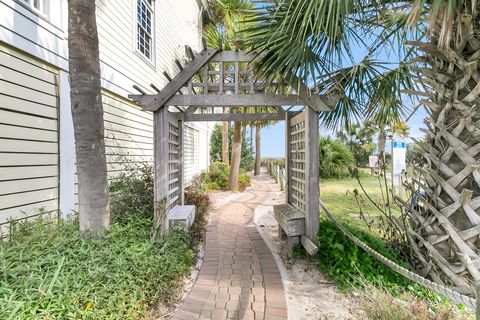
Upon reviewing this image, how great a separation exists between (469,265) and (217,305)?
9.28 feet

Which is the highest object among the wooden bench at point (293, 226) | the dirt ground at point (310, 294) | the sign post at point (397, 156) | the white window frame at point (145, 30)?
the white window frame at point (145, 30)

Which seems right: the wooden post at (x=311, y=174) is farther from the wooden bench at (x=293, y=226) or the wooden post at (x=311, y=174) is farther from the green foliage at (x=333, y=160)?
the green foliage at (x=333, y=160)

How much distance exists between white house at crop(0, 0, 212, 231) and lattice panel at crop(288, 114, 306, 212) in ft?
11.9

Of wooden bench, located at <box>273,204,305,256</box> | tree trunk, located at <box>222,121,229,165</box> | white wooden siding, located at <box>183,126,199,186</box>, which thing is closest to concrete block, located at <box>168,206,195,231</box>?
wooden bench, located at <box>273,204,305,256</box>

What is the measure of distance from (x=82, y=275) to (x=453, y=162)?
4.25m

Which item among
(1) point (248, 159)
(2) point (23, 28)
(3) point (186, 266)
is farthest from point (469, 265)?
(1) point (248, 159)

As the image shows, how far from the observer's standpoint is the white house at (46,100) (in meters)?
3.49

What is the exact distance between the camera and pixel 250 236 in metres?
5.98

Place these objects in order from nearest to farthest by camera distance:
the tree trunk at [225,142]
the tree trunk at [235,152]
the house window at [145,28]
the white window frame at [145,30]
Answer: the white window frame at [145,30] < the house window at [145,28] < the tree trunk at [235,152] < the tree trunk at [225,142]

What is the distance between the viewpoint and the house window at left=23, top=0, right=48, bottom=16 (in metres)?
3.92

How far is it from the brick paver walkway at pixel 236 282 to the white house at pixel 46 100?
99.3 inches

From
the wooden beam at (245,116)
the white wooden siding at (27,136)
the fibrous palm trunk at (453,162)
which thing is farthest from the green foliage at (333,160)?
the white wooden siding at (27,136)

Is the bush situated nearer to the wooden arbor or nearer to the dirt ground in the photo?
the wooden arbor

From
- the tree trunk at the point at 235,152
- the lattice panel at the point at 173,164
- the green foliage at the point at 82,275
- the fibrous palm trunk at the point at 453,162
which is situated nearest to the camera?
the green foliage at the point at 82,275
